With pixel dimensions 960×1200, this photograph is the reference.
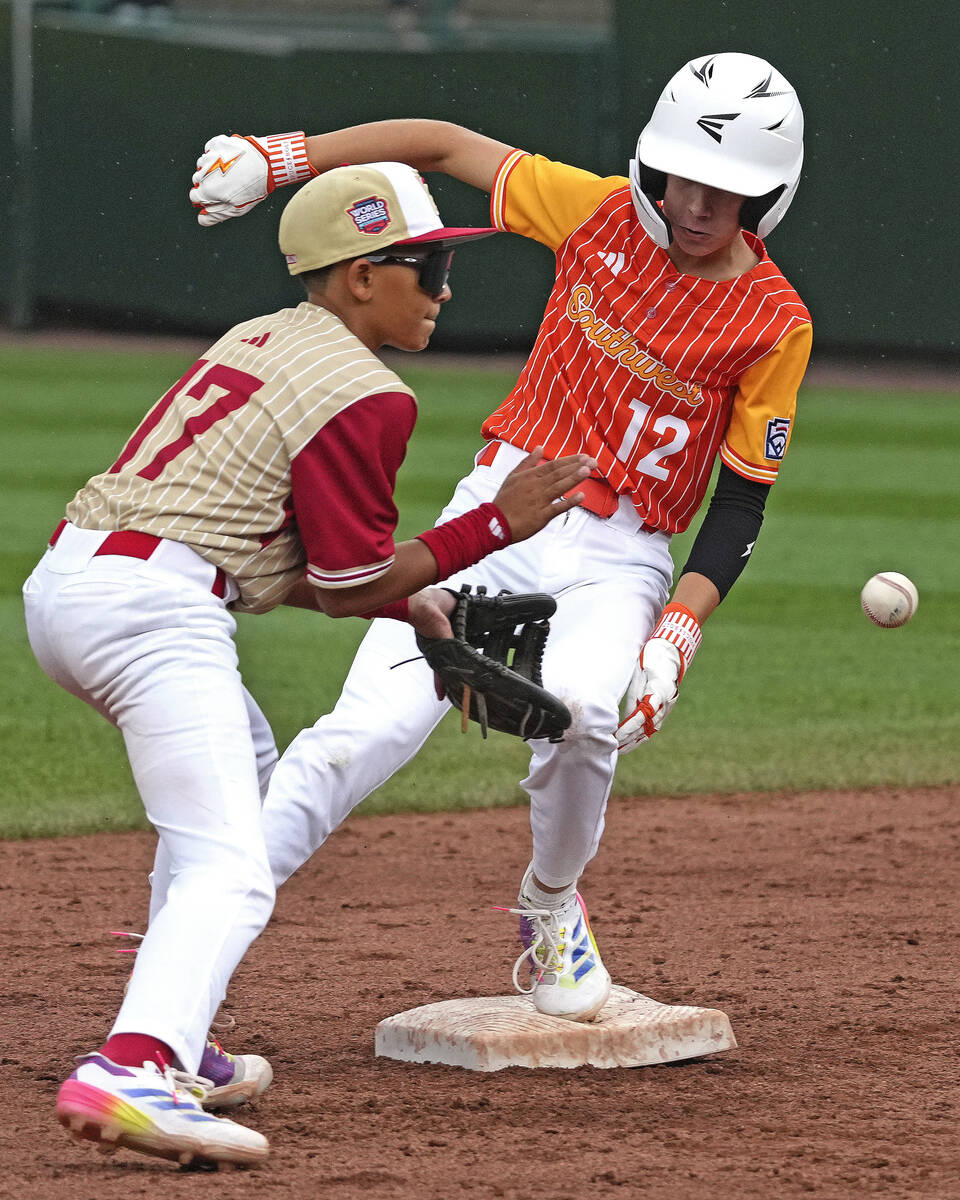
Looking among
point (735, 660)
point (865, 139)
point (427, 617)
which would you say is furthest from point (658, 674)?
point (865, 139)

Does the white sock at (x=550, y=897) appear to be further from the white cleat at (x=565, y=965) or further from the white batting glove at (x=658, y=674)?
the white batting glove at (x=658, y=674)

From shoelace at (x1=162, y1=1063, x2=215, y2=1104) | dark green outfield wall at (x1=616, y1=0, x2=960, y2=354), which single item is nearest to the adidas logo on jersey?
shoelace at (x1=162, y1=1063, x2=215, y2=1104)

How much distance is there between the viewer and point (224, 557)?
3137mm

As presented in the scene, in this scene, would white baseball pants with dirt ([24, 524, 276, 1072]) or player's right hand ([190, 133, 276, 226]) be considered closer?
white baseball pants with dirt ([24, 524, 276, 1072])

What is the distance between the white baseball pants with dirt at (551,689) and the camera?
12.0ft

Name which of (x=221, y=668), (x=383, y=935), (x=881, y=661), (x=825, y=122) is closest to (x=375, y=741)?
(x=221, y=668)

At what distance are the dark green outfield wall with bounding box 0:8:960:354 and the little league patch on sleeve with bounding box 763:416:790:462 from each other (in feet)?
47.8

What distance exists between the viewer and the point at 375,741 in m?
3.71

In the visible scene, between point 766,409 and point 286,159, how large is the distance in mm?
1219

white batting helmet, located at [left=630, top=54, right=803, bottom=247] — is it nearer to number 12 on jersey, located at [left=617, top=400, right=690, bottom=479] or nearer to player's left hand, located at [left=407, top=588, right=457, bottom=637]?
number 12 on jersey, located at [left=617, top=400, right=690, bottom=479]

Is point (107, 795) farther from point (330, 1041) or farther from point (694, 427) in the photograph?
point (694, 427)

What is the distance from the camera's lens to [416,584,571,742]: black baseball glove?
345 centimetres

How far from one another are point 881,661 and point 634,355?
500 cm

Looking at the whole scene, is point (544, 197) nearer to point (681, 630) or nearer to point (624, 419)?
point (624, 419)
